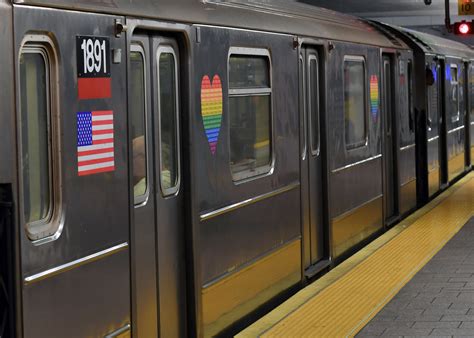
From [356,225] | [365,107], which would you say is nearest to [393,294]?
[356,225]

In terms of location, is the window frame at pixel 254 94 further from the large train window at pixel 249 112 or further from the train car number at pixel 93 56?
the train car number at pixel 93 56

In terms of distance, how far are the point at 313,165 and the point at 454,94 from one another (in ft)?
33.0

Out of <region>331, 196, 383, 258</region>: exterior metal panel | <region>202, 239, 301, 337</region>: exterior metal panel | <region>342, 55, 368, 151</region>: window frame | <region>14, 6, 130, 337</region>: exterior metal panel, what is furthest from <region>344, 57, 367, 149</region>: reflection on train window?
<region>14, 6, 130, 337</region>: exterior metal panel

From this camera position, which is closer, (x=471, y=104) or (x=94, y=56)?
(x=94, y=56)

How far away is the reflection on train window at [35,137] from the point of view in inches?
185

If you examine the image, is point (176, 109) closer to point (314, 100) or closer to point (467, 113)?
point (314, 100)

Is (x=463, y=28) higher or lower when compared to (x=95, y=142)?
higher

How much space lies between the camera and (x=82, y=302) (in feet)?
17.0

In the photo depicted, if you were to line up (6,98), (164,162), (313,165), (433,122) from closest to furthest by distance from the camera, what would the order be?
(6,98), (164,162), (313,165), (433,122)

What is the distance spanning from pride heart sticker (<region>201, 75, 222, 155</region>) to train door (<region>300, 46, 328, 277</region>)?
7.36ft

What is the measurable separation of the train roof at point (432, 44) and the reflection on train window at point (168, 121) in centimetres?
877

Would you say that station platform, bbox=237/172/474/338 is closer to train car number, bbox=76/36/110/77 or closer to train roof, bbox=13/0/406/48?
train roof, bbox=13/0/406/48

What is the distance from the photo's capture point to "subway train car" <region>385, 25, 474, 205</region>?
15384 millimetres

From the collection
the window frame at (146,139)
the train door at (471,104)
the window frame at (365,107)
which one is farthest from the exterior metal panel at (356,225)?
the train door at (471,104)
